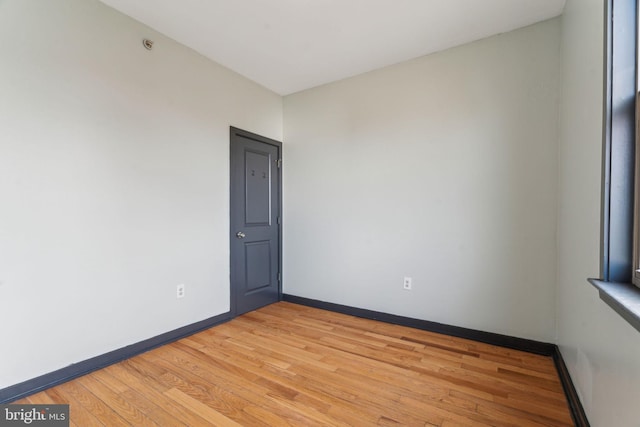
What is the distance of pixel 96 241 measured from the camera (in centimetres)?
207

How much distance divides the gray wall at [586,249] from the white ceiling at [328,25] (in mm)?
594

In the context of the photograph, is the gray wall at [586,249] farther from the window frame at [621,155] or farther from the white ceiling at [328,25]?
the white ceiling at [328,25]

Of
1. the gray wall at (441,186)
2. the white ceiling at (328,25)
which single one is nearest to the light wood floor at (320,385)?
the gray wall at (441,186)

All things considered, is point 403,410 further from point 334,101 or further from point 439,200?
point 334,101

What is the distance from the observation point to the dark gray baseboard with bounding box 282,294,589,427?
5.33 feet

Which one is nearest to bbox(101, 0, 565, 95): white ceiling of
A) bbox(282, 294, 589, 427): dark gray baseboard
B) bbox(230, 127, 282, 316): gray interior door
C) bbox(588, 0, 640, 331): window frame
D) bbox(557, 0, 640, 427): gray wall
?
bbox(557, 0, 640, 427): gray wall

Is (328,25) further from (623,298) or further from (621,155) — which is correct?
(623,298)

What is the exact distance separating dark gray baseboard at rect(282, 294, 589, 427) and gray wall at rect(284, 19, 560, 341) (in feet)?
0.21

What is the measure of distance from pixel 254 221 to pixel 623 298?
3021 mm

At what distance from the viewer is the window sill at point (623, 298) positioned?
0.89 m

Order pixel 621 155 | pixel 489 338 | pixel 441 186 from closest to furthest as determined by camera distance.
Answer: pixel 621 155
pixel 489 338
pixel 441 186

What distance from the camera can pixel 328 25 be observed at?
2344 millimetres

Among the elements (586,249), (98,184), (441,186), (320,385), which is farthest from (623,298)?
(98,184)

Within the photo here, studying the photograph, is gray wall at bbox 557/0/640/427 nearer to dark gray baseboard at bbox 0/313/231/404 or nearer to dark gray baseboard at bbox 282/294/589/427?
dark gray baseboard at bbox 282/294/589/427
